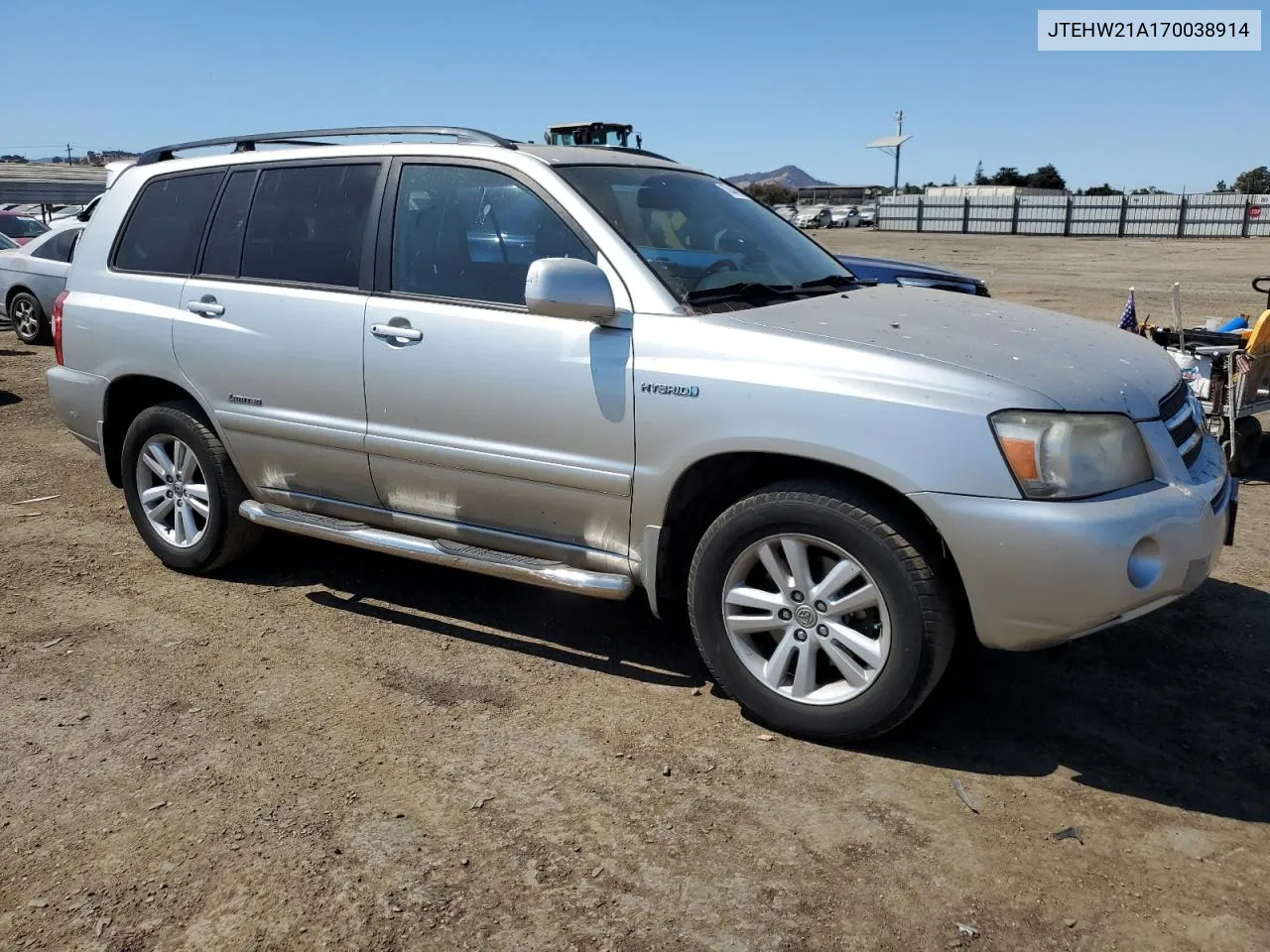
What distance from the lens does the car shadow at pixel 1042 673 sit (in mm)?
3461

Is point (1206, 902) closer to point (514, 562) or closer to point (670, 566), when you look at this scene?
point (670, 566)

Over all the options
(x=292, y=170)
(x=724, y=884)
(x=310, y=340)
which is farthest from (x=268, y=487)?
(x=724, y=884)

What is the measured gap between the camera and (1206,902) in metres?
2.76

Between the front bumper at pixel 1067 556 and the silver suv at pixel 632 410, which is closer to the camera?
the front bumper at pixel 1067 556

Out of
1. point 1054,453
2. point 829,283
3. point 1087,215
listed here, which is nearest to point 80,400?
point 829,283

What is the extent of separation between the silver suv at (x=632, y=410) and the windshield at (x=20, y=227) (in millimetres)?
16464

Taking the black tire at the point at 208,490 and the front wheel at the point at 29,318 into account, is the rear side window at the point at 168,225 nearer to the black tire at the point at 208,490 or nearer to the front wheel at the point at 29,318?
the black tire at the point at 208,490

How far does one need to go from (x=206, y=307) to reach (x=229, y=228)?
38 centimetres

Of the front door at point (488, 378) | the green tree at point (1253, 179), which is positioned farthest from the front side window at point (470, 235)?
the green tree at point (1253, 179)

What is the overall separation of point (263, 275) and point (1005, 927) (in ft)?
12.2

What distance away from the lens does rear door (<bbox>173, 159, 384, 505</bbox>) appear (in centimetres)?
440

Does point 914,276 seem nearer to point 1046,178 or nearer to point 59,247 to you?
point 59,247

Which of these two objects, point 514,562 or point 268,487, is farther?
point 268,487

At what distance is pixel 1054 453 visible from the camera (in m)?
3.14
